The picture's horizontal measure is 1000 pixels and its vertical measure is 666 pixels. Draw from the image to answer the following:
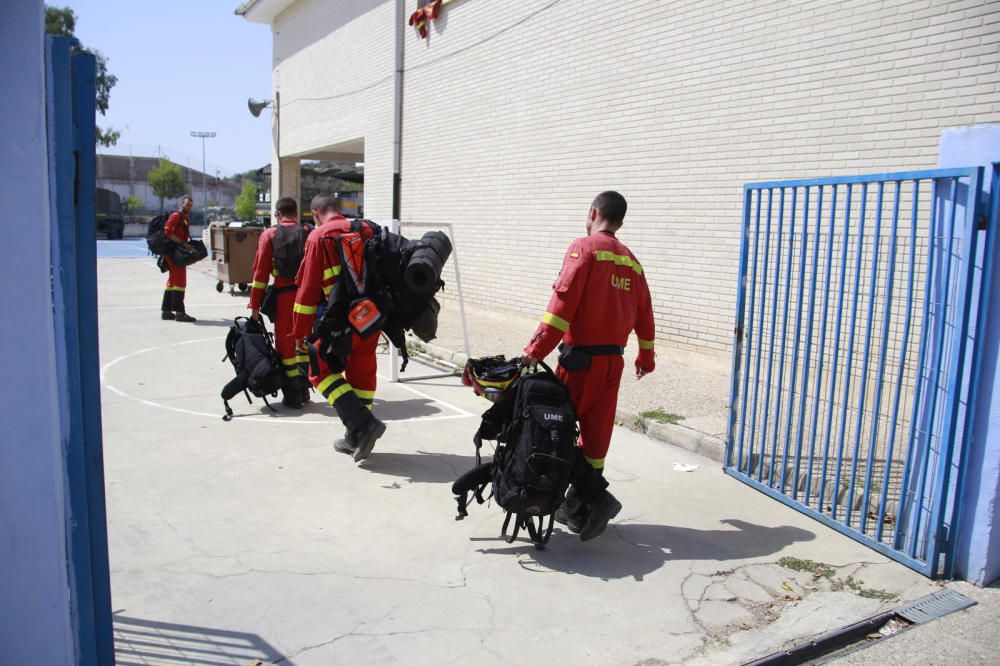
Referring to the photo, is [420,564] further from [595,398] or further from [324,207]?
[324,207]

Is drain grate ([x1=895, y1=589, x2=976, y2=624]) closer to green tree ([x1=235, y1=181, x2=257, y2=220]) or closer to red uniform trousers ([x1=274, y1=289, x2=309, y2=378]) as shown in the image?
red uniform trousers ([x1=274, y1=289, x2=309, y2=378])

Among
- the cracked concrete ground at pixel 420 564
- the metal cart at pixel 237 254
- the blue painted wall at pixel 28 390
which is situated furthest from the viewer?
the metal cart at pixel 237 254

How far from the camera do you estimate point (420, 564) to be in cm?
418

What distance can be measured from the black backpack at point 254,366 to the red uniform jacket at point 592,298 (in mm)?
3461

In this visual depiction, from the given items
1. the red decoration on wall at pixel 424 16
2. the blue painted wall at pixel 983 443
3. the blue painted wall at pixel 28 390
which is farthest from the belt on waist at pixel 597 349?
the red decoration on wall at pixel 424 16

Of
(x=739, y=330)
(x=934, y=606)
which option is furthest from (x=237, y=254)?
(x=934, y=606)

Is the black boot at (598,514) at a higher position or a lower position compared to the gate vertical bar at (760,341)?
lower

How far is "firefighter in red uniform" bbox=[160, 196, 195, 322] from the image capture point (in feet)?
39.2

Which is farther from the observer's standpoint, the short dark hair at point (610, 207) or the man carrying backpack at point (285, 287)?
the man carrying backpack at point (285, 287)

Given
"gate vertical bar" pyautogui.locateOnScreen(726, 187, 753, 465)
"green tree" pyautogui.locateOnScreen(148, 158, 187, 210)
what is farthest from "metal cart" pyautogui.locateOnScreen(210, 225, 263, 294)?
"green tree" pyautogui.locateOnScreen(148, 158, 187, 210)

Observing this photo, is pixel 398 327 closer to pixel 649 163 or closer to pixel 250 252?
pixel 649 163

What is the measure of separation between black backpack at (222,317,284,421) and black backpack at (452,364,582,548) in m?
3.31

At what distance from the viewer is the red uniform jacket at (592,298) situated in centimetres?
425

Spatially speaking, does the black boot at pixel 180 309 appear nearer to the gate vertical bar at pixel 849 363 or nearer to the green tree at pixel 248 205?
the gate vertical bar at pixel 849 363
